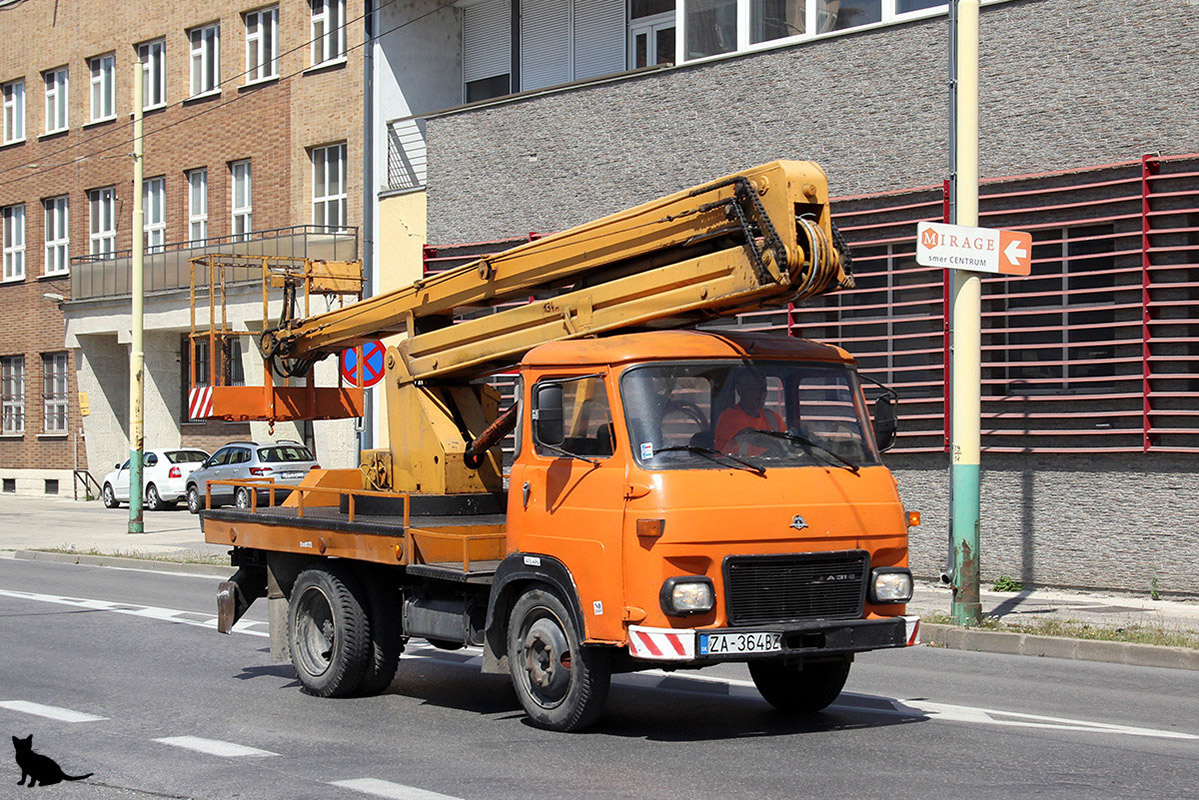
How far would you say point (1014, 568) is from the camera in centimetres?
1738

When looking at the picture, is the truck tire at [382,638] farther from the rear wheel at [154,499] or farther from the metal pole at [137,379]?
the rear wheel at [154,499]

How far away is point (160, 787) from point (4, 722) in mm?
2437

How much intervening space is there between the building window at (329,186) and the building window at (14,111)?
13.4 m

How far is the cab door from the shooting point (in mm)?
8180

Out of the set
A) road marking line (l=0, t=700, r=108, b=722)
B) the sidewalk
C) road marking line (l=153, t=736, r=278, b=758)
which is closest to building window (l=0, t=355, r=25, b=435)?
the sidewalk

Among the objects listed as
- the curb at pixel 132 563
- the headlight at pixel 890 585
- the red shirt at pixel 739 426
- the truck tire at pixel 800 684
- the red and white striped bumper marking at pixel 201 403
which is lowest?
the curb at pixel 132 563

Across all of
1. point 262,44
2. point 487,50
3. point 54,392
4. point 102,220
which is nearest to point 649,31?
point 487,50

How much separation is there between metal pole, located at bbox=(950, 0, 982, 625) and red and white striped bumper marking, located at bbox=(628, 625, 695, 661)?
6.64 metres

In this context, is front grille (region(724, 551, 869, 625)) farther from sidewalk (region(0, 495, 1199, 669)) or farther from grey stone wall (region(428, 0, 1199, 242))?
grey stone wall (region(428, 0, 1199, 242))

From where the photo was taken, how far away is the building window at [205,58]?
35.8 meters

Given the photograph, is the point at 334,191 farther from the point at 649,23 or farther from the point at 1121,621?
the point at 1121,621

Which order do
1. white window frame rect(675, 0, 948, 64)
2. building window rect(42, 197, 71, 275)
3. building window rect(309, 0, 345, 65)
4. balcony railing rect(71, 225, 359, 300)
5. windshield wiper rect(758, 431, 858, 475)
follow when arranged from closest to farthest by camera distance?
windshield wiper rect(758, 431, 858, 475) → white window frame rect(675, 0, 948, 64) → balcony railing rect(71, 225, 359, 300) → building window rect(309, 0, 345, 65) → building window rect(42, 197, 71, 275)

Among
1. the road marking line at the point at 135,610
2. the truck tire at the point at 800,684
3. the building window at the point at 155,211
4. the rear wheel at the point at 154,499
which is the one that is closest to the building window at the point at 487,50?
the building window at the point at 155,211

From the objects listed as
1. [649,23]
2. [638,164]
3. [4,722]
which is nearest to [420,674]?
[4,722]
